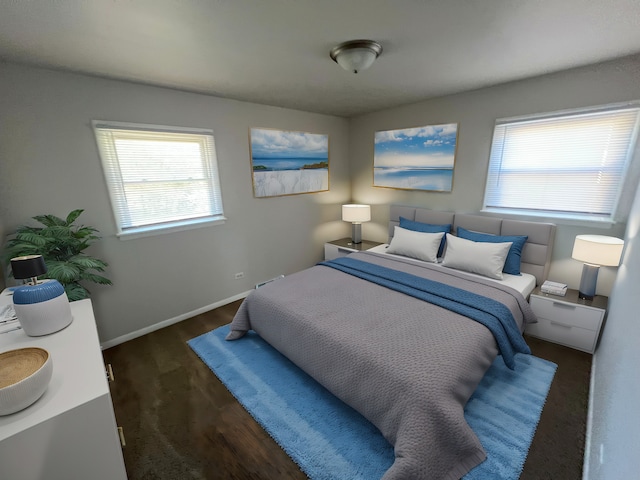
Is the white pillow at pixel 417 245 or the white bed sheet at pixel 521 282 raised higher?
the white pillow at pixel 417 245

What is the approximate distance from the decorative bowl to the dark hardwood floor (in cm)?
92

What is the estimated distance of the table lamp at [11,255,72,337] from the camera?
52.6 inches

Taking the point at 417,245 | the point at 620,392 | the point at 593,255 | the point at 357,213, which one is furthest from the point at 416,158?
the point at 620,392

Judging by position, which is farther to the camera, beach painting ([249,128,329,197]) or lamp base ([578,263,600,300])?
beach painting ([249,128,329,197])

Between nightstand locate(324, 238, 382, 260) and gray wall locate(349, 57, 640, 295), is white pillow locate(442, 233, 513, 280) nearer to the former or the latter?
gray wall locate(349, 57, 640, 295)

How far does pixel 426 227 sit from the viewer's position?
3.34m

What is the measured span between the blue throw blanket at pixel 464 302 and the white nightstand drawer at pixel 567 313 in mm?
628

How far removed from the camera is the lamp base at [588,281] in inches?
91.6

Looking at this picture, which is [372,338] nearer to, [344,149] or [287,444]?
[287,444]

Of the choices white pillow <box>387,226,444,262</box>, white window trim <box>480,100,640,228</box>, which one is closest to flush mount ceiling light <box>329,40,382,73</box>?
white window trim <box>480,100,640,228</box>

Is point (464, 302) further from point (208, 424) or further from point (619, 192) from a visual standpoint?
point (208, 424)

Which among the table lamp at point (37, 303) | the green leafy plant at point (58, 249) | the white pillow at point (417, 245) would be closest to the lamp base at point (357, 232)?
the white pillow at point (417, 245)

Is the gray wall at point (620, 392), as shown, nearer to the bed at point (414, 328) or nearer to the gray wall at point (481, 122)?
the bed at point (414, 328)

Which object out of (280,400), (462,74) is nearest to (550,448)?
(280,400)
